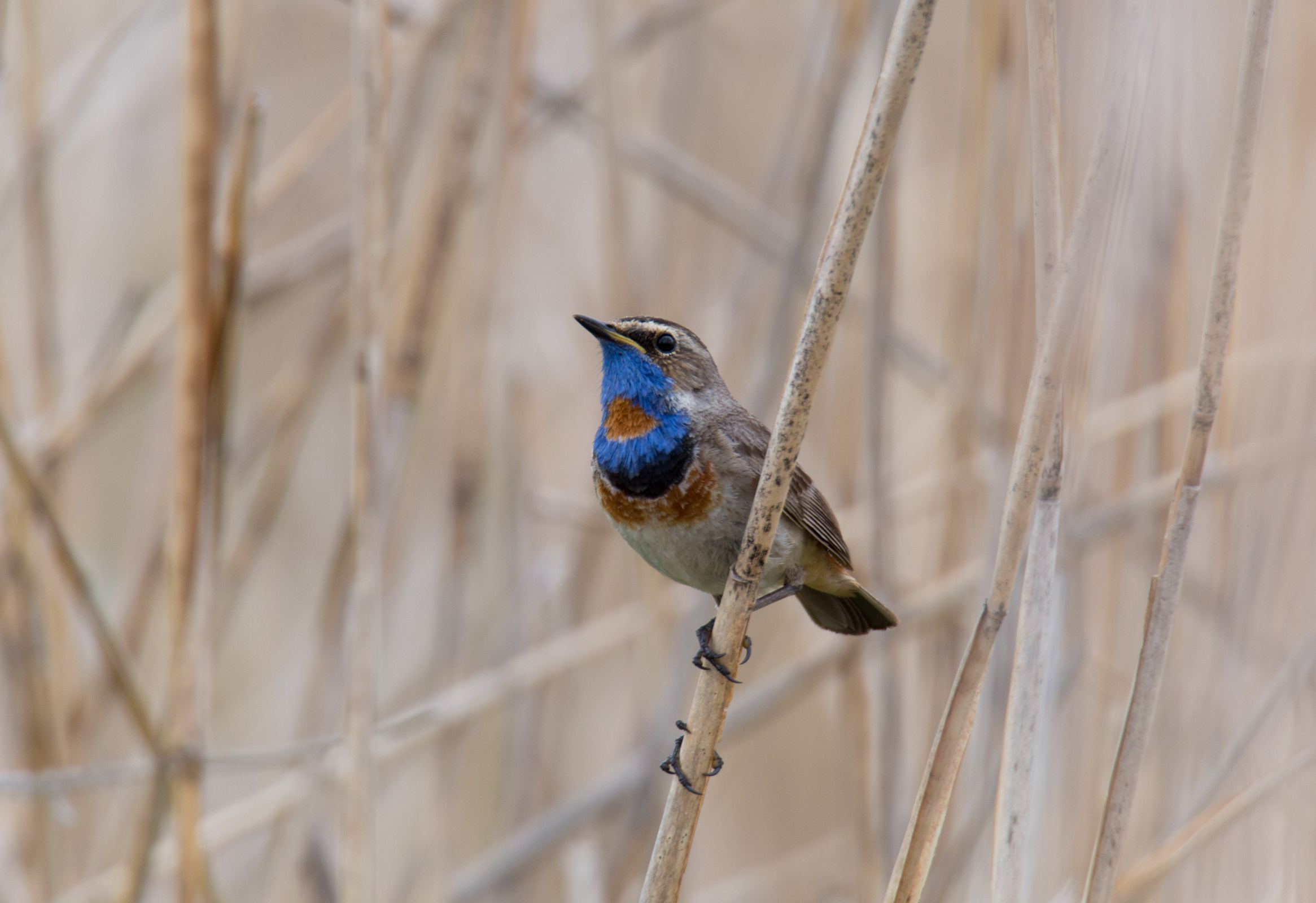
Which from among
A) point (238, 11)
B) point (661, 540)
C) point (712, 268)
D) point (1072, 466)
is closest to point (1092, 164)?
point (1072, 466)

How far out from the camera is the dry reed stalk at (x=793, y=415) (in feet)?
4.28

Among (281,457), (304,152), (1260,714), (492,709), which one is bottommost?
(1260,714)

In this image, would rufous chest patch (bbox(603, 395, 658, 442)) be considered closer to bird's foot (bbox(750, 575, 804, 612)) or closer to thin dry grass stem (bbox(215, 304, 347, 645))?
bird's foot (bbox(750, 575, 804, 612))

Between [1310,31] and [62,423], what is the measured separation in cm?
293

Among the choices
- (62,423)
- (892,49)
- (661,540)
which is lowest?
(661,540)

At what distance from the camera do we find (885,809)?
247 centimetres

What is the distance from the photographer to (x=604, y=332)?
86.0 inches

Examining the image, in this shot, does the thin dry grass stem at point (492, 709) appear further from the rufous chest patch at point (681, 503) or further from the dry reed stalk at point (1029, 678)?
the dry reed stalk at point (1029, 678)

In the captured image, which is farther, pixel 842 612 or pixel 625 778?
pixel 625 778

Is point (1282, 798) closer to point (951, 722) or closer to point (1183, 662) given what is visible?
point (1183, 662)

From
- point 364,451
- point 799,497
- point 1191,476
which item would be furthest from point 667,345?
point 1191,476

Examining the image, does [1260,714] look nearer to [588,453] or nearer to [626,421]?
[626,421]

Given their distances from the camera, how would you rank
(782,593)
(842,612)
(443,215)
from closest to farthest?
(782,593) → (443,215) → (842,612)

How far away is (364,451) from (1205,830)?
4.87 feet
